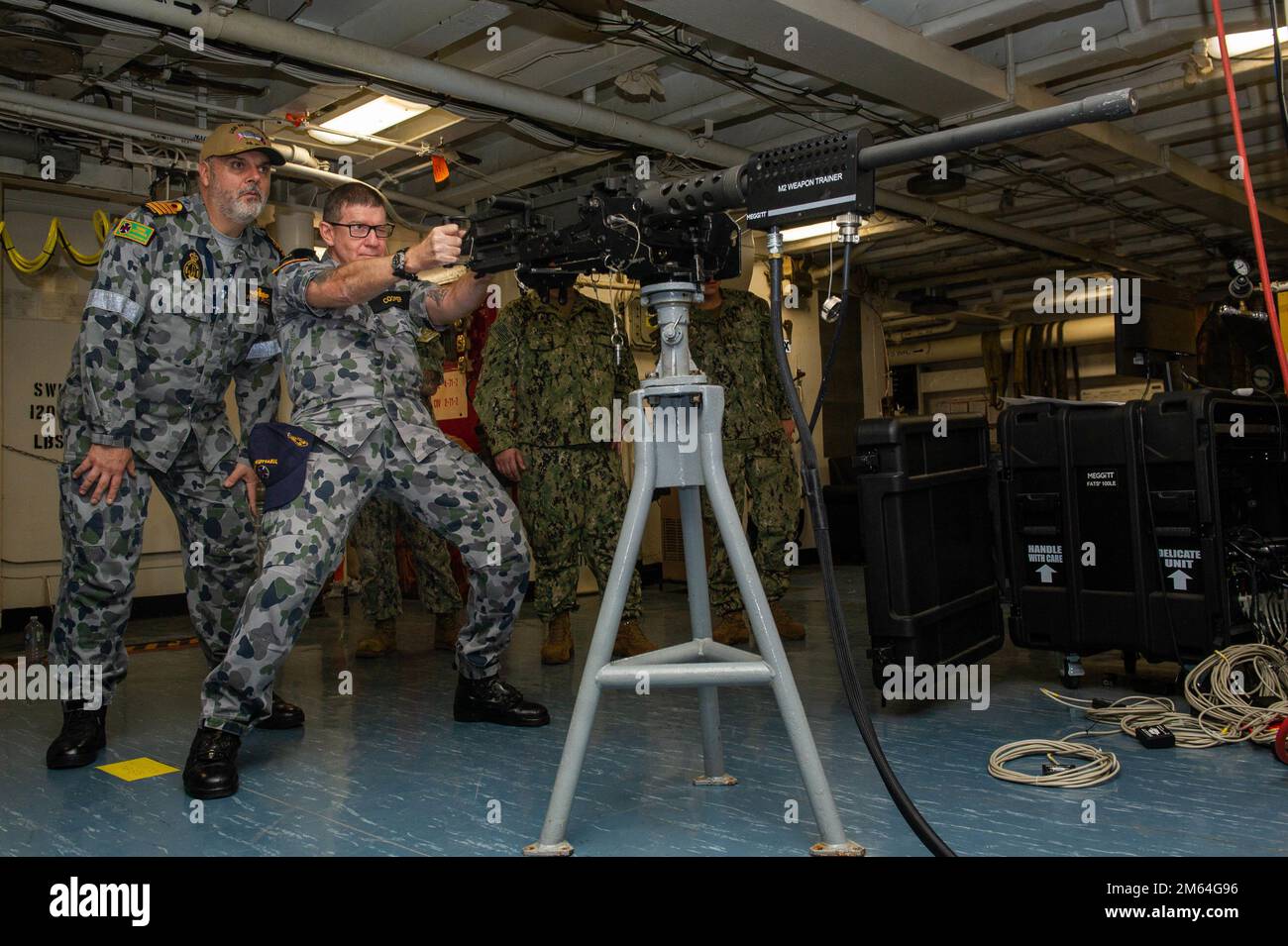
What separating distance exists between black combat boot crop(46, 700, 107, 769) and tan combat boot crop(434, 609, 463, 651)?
199 centimetres

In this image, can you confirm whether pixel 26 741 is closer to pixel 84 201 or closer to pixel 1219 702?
pixel 1219 702

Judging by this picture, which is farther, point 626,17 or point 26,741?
point 626,17

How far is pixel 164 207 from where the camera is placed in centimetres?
294

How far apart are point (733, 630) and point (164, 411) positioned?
2.55 m

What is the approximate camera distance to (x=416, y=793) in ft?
7.97

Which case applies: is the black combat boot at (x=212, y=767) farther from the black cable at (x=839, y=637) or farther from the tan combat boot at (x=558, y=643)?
the tan combat boot at (x=558, y=643)

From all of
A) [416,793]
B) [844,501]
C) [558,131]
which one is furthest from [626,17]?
[844,501]

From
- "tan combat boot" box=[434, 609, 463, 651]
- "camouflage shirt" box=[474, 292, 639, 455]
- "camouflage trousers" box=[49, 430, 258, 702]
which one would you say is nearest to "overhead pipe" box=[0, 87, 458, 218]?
"camouflage shirt" box=[474, 292, 639, 455]

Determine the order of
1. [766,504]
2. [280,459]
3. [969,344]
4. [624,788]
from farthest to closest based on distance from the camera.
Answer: [969,344] < [766,504] < [280,459] < [624,788]

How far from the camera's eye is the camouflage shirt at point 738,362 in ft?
15.4

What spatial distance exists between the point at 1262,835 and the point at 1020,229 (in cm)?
764

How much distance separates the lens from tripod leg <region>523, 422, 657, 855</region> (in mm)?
1890

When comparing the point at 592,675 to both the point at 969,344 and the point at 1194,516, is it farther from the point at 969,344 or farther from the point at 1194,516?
the point at 969,344

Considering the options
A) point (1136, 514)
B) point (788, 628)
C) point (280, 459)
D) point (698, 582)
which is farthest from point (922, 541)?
point (280, 459)
